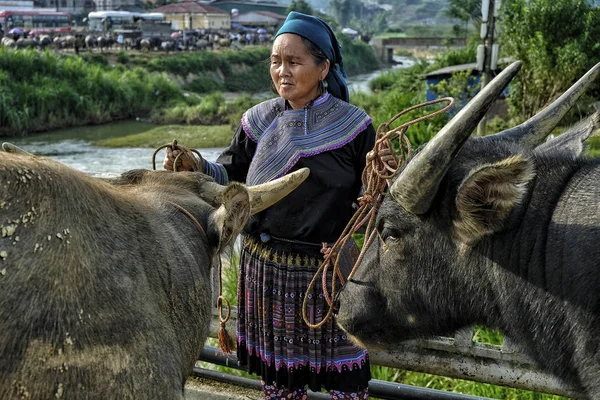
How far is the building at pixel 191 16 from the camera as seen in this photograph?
3019 inches

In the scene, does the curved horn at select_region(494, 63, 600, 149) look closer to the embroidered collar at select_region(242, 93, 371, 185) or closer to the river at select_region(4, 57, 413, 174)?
the embroidered collar at select_region(242, 93, 371, 185)

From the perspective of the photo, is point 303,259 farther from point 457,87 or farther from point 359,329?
point 457,87

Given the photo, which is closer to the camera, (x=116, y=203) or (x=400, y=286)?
(x=116, y=203)

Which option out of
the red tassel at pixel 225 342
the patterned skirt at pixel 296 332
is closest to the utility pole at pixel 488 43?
the red tassel at pixel 225 342

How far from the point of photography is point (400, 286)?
8.59ft

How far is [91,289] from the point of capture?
200 centimetres

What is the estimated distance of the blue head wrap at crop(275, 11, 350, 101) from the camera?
3.17m

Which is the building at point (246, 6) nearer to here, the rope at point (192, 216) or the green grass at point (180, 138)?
the green grass at point (180, 138)

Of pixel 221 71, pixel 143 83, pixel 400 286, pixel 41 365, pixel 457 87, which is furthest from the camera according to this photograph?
pixel 221 71

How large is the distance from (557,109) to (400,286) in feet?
2.99

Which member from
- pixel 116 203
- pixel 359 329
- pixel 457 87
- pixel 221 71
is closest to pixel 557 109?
pixel 359 329

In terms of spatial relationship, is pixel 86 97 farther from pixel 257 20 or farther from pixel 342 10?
pixel 342 10

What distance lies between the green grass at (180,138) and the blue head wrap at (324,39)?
20655 mm

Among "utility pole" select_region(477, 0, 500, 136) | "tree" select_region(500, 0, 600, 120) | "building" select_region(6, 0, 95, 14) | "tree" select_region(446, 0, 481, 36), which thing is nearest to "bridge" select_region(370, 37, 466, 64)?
"building" select_region(6, 0, 95, 14)
